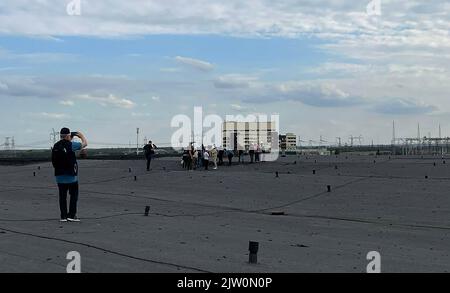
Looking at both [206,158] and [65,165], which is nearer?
[65,165]

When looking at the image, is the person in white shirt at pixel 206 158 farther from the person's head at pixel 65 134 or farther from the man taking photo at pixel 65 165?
the person's head at pixel 65 134

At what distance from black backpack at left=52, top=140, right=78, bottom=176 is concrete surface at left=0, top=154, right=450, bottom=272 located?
113 centimetres

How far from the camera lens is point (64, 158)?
1300 centimetres

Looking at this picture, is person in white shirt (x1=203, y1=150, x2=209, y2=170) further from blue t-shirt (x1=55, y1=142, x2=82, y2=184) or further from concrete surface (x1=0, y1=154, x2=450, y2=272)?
blue t-shirt (x1=55, y1=142, x2=82, y2=184)

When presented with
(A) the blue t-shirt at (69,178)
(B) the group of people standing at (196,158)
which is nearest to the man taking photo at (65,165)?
(A) the blue t-shirt at (69,178)

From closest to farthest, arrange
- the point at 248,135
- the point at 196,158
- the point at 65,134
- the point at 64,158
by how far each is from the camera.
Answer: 1. the point at 64,158
2. the point at 65,134
3. the point at 196,158
4. the point at 248,135

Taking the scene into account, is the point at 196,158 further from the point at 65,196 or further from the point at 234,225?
the point at 65,196

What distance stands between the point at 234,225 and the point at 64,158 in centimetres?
391

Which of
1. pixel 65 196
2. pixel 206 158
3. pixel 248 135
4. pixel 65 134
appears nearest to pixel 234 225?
pixel 65 196

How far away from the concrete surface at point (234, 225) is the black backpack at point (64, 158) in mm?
1129

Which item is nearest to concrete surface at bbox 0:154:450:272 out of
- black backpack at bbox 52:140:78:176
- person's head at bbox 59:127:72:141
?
black backpack at bbox 52:140:78:176

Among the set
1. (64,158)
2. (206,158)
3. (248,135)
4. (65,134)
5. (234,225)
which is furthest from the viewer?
(248,135)

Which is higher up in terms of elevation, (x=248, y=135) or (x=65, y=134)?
(x=248, y=135)
